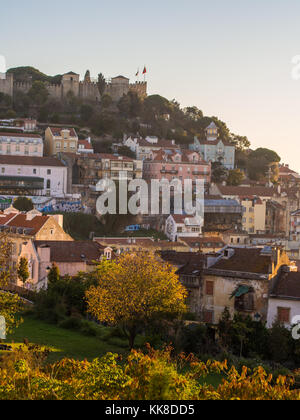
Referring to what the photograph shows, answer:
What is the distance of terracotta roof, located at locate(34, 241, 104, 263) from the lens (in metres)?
39.1

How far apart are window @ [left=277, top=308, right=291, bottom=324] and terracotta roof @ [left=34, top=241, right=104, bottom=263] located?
14.7 meters

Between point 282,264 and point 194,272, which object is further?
point 194,272

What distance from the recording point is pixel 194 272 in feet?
112

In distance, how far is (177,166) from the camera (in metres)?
88.3

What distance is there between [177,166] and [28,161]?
21765 mm

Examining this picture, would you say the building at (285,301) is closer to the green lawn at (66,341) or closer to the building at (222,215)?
the green lawn at (66,341)

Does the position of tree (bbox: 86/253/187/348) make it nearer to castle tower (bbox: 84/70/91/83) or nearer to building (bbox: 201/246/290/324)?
building (bbox: 201/246/290/324)

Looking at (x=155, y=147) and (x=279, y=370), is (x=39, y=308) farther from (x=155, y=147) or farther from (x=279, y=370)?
(x=155, y=147)

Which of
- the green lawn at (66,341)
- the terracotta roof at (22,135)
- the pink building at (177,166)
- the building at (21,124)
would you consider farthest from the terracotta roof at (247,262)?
the building at (21,124)

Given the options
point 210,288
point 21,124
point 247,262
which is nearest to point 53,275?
point 210,288

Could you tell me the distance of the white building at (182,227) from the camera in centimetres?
7186

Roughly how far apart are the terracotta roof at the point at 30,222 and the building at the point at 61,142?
41.1 m
